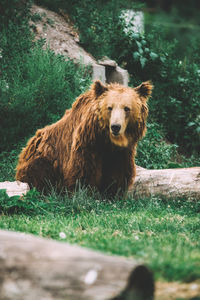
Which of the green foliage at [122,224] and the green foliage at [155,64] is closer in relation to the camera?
the green foliage at [122,224]

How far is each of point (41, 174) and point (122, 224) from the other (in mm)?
1770

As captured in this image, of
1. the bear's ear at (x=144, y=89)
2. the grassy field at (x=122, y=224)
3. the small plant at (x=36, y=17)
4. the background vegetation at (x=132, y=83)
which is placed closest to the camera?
the grassy field at (x=122, y=224)

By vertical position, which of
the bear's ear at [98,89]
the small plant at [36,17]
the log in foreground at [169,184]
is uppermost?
the small plant at [36,17]

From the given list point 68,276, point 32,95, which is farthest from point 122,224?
point 32,95

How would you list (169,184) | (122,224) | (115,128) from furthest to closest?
1. (169,184)
2. (115,128)
3. (122,224)

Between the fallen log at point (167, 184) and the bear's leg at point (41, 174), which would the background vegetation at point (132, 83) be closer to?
the fallen log at point (167, 184)

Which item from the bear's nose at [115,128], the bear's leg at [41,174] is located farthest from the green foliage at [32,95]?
the bear's nose at [115,128]

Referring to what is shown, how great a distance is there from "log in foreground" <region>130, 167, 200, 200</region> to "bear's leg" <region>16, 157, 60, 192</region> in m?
1.14

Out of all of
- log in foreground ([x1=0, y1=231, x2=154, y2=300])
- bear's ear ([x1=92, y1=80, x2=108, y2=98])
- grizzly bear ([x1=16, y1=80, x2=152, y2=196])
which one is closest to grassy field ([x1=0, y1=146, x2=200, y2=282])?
grizzly bear ([x1=16, y1=80, x2=152, y2=196])

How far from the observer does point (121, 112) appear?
4844 millimetres

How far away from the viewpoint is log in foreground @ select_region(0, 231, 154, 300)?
1.88 m

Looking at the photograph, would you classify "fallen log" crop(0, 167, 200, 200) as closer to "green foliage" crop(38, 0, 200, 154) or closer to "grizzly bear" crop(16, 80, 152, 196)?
"grizzly bear" crop(16, 80, 152, 196)

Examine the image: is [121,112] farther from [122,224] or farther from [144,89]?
[122,224]

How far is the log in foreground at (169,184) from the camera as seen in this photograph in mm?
5539
